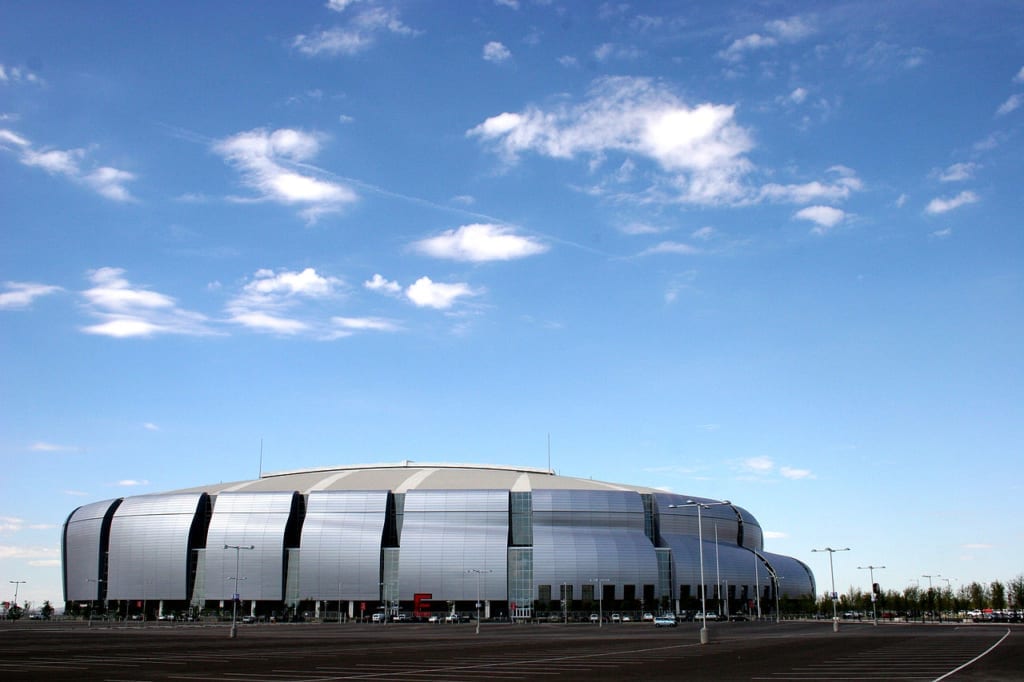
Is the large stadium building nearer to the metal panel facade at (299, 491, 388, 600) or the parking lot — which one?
the metal panel facade at (299, 491, 388, 600)

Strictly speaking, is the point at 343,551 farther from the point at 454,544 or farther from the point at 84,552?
the point at 84,552

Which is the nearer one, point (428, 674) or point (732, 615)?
point (428, 674)

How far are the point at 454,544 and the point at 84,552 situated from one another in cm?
6885

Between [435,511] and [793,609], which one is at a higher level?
[435,511]

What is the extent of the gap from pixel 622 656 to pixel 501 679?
552 inches

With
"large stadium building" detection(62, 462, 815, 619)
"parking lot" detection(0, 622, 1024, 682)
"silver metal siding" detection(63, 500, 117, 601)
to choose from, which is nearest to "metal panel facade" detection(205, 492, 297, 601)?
"large stadium building" detection(62, 462, 815, 619)

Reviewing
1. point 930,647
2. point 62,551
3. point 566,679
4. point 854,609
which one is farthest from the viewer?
point 854,609

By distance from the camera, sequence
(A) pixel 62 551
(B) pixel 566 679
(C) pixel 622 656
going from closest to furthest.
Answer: (B) pixel 566 679
(C) pixel 622 656
(A) pixel 62 551

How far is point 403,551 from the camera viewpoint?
454ft

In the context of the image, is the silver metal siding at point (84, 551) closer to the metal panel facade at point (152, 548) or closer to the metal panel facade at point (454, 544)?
the metal panel facade at point (152, 548)

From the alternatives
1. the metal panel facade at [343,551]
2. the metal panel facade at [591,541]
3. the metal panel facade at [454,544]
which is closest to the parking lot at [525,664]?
the metal panel facade at [591,541]

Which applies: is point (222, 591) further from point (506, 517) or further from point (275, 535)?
point (506, 517)

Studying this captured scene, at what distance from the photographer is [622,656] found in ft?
128

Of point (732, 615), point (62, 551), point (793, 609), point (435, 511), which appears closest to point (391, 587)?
point (435, 511)
